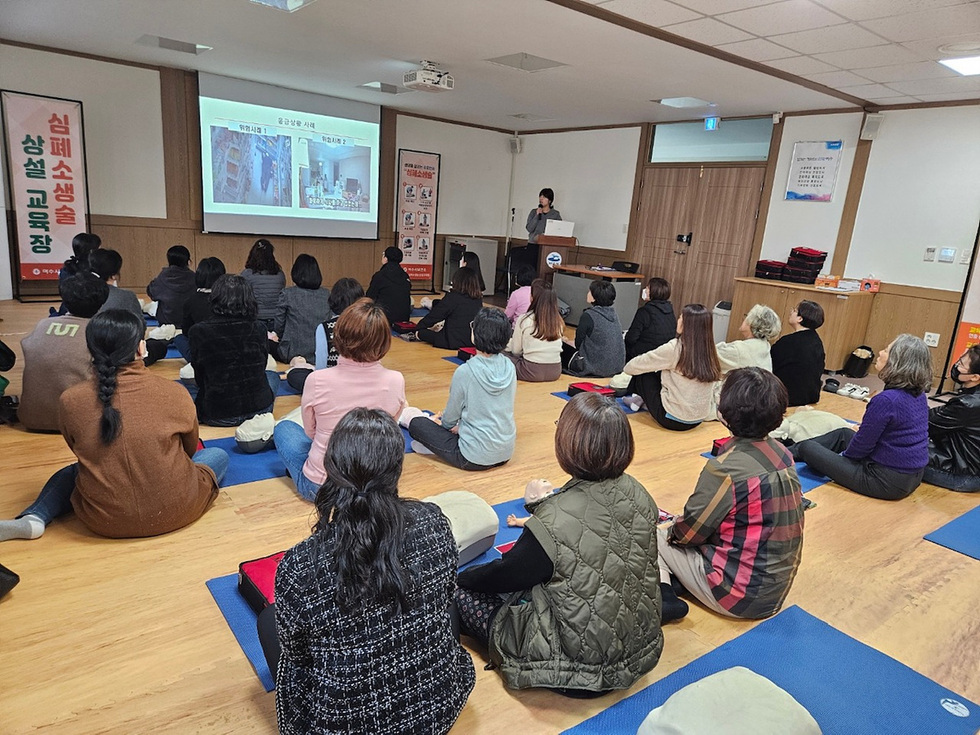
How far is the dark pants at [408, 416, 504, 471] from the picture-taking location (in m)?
3.45

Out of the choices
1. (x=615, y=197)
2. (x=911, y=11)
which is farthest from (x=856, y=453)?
(x=615, y=197)

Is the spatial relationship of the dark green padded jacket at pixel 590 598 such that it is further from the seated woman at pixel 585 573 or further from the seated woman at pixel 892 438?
the seated woman at pixel 892 438

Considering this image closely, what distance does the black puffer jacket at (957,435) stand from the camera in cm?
350

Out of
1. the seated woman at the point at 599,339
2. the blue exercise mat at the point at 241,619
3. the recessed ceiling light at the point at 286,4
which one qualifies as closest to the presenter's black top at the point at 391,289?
the seated woman at the point at 599,339

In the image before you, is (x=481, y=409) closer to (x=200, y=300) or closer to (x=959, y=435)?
(x=200, y=300)

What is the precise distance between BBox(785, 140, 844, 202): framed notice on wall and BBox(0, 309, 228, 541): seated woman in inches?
271

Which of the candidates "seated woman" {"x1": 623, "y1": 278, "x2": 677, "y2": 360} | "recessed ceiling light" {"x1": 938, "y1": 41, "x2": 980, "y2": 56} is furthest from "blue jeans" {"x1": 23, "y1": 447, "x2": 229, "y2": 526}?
"recessed ceiling light" {"x1": 938, "y1": 41, "x2": 980, "y2": 56}

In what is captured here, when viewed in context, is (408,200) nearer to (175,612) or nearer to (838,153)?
(838,153)

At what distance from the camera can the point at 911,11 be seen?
12.0ft

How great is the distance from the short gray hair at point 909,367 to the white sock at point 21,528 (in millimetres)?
3840

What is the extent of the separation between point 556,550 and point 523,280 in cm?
585

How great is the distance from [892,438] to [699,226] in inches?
209

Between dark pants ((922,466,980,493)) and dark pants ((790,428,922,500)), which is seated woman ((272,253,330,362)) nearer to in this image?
dark pants ((790,428,922,500))

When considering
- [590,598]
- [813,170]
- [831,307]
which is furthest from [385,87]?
[590,598]
